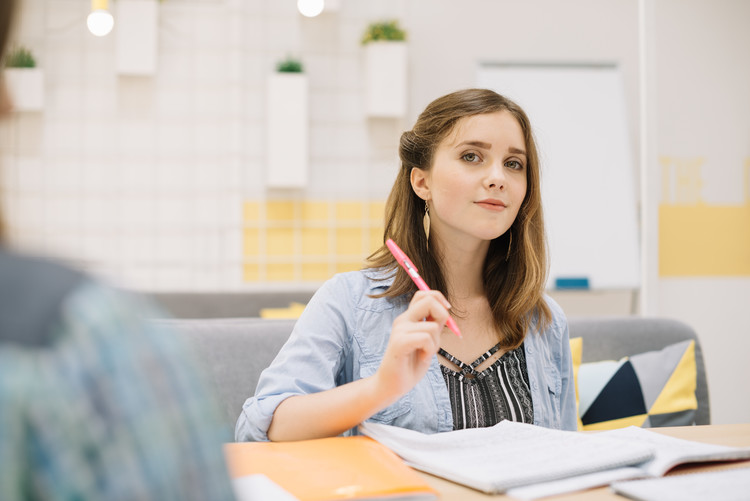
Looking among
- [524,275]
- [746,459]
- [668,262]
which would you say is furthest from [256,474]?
[668,262]

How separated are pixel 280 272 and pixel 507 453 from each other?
11.7 feet

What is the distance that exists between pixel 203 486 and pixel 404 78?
4228 mm

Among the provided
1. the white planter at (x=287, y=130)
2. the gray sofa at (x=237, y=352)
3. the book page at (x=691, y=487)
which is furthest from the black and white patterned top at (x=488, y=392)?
the white planter at (x=287, y=130)

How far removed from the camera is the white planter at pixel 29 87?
4.20 meters

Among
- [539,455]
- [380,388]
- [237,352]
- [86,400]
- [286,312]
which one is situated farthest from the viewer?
[286,312]

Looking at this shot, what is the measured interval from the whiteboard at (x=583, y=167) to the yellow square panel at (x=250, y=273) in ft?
5.90

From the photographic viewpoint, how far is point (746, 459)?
1033 mm

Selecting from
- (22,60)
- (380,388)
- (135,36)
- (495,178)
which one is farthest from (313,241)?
(380,388)

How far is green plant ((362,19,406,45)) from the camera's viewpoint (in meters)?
4.37

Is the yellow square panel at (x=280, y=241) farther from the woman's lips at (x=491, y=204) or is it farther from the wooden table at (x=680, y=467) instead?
the wooden table at (x=680, y=467)

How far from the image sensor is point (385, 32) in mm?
4375

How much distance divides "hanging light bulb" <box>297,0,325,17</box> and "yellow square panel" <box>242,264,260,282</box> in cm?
156

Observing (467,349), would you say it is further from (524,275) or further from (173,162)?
(173,162)

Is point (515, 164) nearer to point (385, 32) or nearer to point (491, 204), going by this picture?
point (491, 204)
